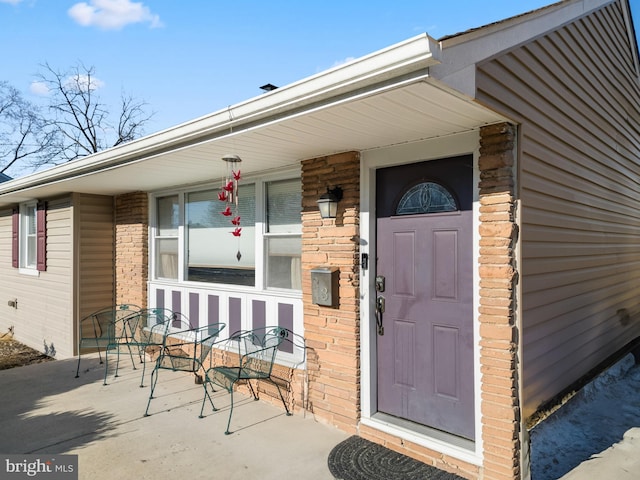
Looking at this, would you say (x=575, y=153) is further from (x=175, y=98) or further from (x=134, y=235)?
(x=175, y=98)

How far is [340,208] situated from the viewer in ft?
12.2

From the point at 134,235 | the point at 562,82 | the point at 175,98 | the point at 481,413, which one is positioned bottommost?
the point at 481,413

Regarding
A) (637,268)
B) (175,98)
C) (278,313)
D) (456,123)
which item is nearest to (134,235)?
(278,313)

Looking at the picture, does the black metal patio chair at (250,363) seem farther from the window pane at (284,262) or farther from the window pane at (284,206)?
the window pane at (284,206)

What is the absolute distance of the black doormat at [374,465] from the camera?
2.93 m

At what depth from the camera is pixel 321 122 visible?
280 cm

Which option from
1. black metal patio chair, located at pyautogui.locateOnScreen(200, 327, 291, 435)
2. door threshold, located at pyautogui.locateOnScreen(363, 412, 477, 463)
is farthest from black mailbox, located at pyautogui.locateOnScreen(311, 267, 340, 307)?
door threshold, located at pyautogui.locateOnScreen(363, 412, 477, 463)

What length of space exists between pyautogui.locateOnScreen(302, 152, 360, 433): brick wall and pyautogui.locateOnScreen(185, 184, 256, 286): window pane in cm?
106

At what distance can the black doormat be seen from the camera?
2930mm

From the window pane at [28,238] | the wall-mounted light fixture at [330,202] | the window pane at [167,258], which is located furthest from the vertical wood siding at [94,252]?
the wall-mounted light fixture at [330,202]

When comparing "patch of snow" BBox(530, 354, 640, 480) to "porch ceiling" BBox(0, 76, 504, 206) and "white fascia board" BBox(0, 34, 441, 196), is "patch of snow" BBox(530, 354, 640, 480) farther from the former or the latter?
"white fascia board" BBox(0, 34, 441, 196)

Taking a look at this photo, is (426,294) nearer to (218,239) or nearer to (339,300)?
(339,300)

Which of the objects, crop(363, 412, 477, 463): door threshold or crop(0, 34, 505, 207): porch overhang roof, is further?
crop(363, 412, 477, 463): door threshold

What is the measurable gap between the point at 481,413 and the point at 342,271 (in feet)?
4.98
